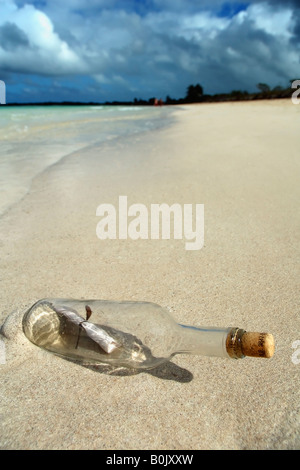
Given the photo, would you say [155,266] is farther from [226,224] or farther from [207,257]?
[226,224]

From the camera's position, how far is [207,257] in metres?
1.89

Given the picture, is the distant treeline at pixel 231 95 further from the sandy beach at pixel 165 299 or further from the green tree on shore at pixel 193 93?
the sandy beach at pixel 165 299

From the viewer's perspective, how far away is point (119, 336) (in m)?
1.19

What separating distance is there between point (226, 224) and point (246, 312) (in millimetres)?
951

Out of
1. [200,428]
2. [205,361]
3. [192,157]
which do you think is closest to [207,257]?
[205,361]

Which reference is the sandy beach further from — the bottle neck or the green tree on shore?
the green tree on shore

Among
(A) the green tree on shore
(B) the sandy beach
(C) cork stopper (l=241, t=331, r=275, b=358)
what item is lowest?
(B) the sandy beach

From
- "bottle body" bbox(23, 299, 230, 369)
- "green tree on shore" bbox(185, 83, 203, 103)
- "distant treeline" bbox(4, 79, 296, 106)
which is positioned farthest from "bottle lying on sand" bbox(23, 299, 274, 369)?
"green tree on shore" bbox(185, 83, 203, 103)

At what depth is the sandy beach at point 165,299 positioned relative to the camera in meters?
0.96

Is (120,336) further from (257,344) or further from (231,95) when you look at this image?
(231,95)

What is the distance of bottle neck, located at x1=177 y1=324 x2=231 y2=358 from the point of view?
1030mm

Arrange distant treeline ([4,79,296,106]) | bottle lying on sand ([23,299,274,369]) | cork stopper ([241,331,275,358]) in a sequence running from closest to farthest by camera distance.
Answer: cork stopper ([241,331,275,358]) → bottle lying on sand ([23,299,274,369]) → distant treeline ([4,79,296,106])

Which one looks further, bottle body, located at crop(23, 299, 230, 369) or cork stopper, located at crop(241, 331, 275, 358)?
bottle body, located at crop(23, 299, 230, 369)

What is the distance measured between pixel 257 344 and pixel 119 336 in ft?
1.44
